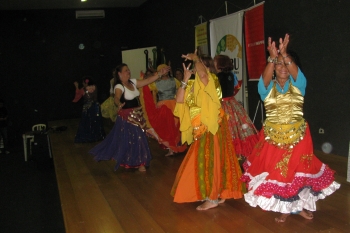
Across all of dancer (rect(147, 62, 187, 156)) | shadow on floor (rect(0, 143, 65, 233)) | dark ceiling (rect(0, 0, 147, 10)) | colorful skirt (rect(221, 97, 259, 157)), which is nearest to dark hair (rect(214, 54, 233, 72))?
colorful skirt (rect(221, 97, 259, 157))

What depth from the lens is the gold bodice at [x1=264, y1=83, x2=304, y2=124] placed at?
115 inches

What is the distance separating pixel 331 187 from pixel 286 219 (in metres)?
0.44

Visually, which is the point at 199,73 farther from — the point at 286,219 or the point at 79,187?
the point at 79,187

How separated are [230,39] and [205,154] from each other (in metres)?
3.64

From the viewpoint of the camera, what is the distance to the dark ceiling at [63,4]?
34.4 feet

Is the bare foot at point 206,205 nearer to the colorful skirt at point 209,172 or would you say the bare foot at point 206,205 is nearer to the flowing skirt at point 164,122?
the colorful skirt at point 209,172

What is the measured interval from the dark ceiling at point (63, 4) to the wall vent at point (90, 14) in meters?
0.15

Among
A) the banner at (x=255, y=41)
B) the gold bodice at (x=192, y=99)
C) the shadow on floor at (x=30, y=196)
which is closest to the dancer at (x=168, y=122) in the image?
the banner at (x=255, y=41)

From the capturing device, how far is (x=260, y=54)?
5793mm

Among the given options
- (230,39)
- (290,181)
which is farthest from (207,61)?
(230,39)

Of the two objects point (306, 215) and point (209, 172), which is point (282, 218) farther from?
point (209, 172)

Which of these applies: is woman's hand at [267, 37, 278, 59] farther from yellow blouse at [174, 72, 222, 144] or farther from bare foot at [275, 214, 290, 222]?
bare foot at [275, 214, 290, 222]

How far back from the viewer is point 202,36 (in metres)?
7.85

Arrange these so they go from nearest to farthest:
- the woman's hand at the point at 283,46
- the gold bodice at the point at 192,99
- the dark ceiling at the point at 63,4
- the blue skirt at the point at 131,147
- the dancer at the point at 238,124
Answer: the woman's hand at the point at 283,46
the gold bodice at the point at 192,99
the dancer at the point at 238,124
the blue skirt at the point at 131,147
the dark ceiling at the point at 63,4
